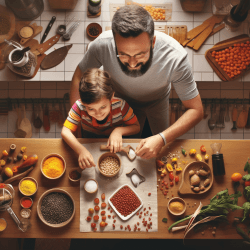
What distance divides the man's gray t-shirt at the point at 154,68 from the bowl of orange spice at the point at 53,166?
65cm

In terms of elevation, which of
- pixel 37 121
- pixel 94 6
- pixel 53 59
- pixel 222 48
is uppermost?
pixel 94 6

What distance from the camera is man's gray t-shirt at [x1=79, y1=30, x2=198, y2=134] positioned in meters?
1.39

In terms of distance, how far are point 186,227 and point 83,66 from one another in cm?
129

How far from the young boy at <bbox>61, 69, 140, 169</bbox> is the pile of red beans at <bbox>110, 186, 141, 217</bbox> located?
11.0 inches

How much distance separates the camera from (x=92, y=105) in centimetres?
138

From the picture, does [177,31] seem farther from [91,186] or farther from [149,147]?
[91,186]

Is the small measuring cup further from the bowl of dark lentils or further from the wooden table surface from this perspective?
the bowl of dark lentils

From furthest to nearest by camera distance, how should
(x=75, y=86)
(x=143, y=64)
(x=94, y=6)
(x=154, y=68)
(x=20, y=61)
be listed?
(x=94, y=6) → (x=20, y=61) → (x=75, y=86) → (x=154, y=68) → (x=143, y=64)

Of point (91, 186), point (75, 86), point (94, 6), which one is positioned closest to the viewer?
point (91, 186)

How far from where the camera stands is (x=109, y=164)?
1.56 meters

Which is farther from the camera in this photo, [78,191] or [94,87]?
[78,191]

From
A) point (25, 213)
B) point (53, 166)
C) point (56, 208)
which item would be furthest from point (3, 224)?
point (53, 166)

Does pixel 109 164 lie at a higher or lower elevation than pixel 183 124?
→ lower

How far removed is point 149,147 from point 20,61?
130 cm
